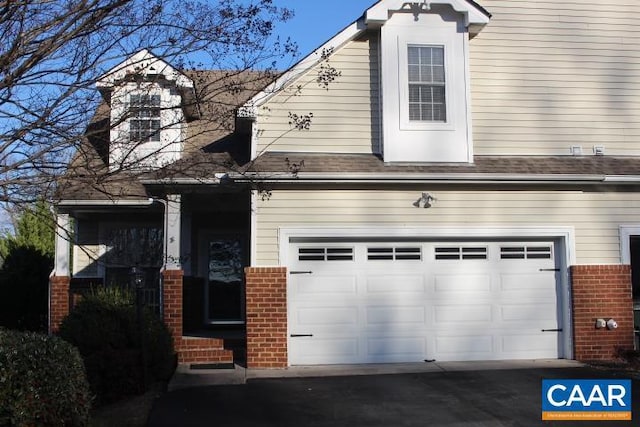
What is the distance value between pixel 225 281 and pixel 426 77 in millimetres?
6238

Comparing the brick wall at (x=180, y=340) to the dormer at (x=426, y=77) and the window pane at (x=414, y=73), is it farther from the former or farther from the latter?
the window pane at (x=414, y=73)

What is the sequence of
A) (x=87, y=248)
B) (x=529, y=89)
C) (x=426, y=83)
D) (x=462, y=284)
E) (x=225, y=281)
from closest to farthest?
(x=462, y=284), (x=426, y=83), (x=529, y=89), (x=87, y=248), (x=225, y=281)

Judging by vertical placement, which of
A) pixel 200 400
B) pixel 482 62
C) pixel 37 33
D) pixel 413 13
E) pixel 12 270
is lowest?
pixel 200 400

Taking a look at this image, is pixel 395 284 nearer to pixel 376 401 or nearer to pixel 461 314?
pixel 461 314

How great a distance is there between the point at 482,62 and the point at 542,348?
5317 millimetres

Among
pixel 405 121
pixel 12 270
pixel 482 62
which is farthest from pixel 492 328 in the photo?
pixel 12 270

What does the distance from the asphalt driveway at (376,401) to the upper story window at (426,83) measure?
4563 millimetres

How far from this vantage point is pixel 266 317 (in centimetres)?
1102

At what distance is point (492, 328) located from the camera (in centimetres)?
1162

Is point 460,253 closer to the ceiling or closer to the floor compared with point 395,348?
closer to the ceiling

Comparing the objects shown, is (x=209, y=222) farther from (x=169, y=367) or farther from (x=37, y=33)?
(x=37, y=33)

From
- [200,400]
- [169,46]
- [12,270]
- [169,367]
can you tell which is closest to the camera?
[169,46]

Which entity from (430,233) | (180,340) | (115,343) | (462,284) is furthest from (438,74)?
(115,343)

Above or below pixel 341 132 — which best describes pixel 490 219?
below
